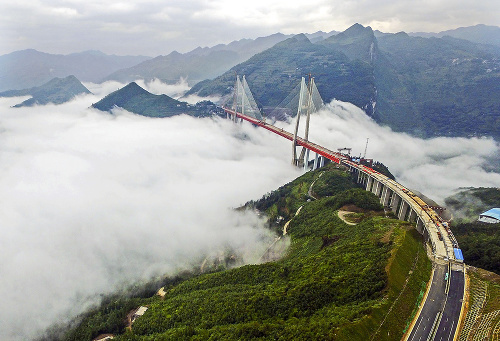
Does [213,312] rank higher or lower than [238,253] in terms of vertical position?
higher

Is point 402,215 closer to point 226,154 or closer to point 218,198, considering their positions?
point 218,198

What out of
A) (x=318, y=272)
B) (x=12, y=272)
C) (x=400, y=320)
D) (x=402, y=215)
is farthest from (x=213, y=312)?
(x=12, y=272)

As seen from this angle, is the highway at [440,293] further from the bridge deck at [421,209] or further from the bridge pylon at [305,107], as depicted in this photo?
the bridge pylon at [305,107]

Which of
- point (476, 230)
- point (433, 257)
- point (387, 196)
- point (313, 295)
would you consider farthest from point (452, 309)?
point (387, 196)

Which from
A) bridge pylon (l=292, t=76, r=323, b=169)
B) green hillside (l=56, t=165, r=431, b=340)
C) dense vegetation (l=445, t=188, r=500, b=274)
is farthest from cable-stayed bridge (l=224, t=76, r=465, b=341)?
bridge pylon (l=292, t=76, r=323, b=169)

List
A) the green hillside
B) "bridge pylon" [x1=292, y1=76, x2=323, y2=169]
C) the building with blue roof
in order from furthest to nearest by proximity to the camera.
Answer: "bridge pylon" [x1=292, y1=76, x2=323, y2=169], the building with blue roof, the green hillside

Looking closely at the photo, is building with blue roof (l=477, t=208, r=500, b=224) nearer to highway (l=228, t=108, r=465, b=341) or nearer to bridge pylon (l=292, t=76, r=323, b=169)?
highway (l=228, t=108, r=465, b=341)

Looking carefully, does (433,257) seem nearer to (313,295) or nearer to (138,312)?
(313,295)
